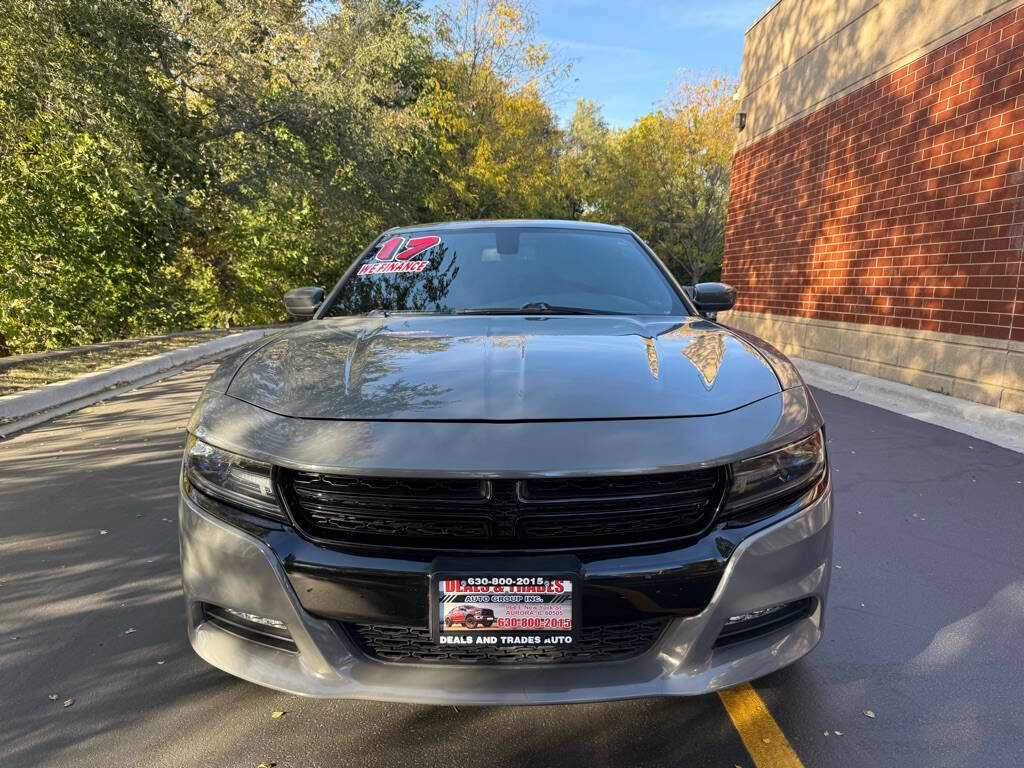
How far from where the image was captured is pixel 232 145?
52.7 ft

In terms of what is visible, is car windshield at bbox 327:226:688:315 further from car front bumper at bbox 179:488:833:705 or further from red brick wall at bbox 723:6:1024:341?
red brick wall at bbox 723:6:1024:341

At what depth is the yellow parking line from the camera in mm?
2045

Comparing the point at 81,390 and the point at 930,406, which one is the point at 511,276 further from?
the point at 81,390

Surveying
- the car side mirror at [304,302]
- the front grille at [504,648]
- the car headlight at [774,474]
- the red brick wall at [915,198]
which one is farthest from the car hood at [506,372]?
the red brick wall at [915,198]

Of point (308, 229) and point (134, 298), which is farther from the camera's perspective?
point (308, 229)

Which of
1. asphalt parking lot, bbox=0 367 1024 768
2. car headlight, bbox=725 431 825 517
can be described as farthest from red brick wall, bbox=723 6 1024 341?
car headlight, bbox=725 431 825 517

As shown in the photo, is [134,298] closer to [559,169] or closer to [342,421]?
[342,421]

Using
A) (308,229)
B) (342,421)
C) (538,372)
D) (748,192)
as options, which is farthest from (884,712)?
(308,229)

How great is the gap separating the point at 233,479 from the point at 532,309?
1.56 m

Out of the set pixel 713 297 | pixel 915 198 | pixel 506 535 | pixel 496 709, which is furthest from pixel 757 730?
pixel 915 198

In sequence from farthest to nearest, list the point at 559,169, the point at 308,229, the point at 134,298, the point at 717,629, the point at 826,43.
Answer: the point at 559,169 → the point at 308,229 → the point at 134,298 → the point at 826,43 → the point at 717,629

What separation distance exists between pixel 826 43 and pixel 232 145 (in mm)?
12714

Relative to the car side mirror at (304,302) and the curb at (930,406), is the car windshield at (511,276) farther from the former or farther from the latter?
the curb at (930,406)

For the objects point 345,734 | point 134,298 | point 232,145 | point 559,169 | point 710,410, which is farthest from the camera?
point 559,169
